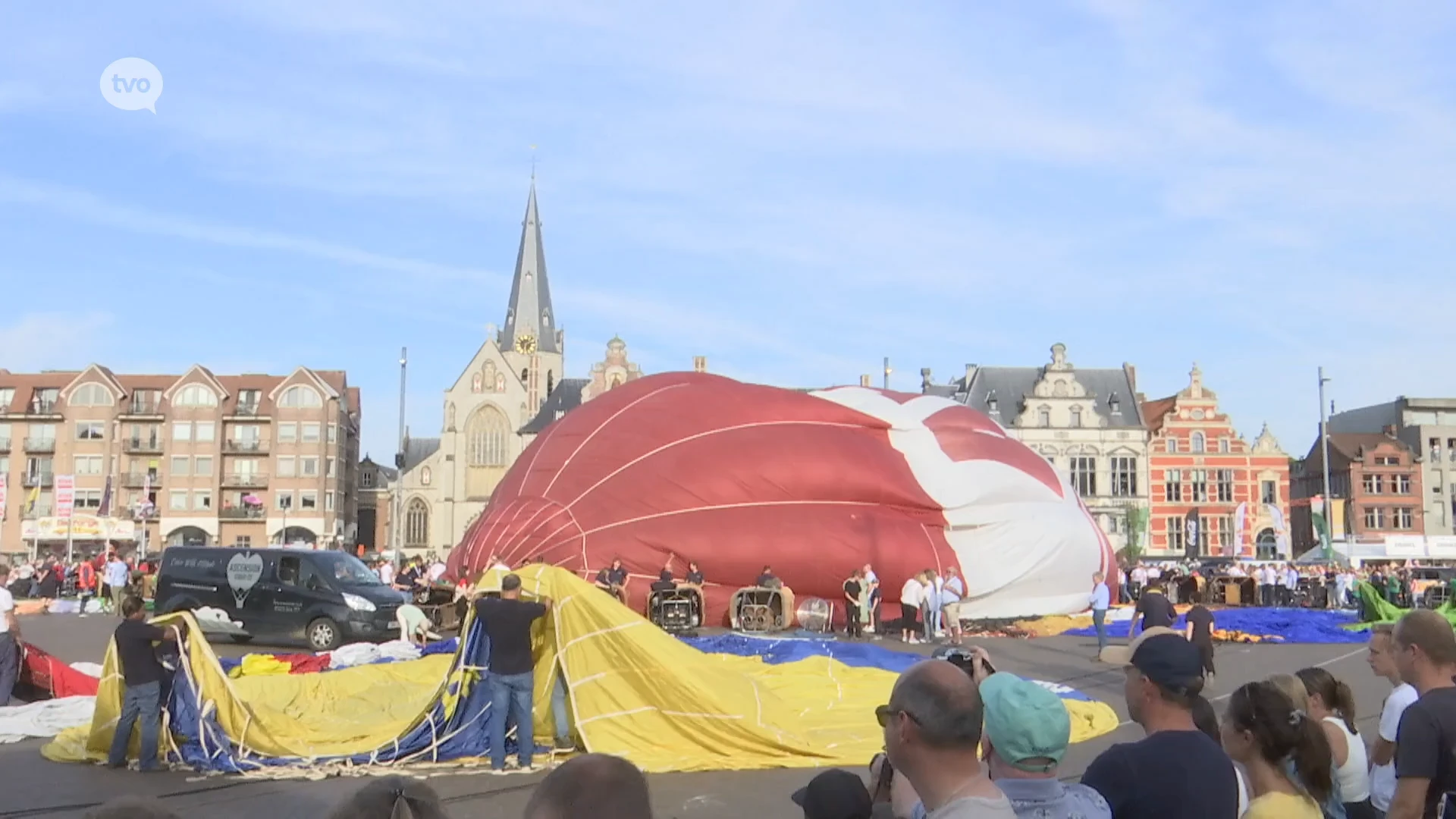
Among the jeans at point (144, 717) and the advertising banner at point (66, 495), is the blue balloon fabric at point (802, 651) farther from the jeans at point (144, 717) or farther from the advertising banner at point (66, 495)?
the advertising banner at point (66, 495)

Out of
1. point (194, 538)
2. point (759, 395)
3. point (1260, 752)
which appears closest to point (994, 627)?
point (759, 395)

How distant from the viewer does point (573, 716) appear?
9297mm

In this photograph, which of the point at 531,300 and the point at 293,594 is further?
the point at 531,300

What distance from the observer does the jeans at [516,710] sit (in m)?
8.77

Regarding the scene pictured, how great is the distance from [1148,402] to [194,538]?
55.1 metres

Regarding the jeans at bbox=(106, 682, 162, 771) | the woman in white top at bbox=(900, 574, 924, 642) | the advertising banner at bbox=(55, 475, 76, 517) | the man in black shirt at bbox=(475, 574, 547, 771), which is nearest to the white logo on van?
the jeans at bbox=(106, 682, 162, 771)

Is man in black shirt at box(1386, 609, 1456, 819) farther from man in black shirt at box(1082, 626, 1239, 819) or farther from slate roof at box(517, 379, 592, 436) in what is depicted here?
slate roof at box(517, 379, 592, 436)

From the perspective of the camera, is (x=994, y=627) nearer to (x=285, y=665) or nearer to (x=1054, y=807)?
(x=285, y=665)

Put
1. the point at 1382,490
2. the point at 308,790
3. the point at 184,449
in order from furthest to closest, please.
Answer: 1. the point at 1382,490
2. the point at 184,449
3. the point at 308,790

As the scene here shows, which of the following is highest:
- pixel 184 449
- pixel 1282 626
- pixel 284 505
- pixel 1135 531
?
pixel 184 449

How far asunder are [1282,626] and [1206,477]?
134 feet

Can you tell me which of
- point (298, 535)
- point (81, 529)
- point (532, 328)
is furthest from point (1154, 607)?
point (532, 328)

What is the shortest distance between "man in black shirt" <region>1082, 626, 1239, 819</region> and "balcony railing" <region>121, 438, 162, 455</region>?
2758 inches

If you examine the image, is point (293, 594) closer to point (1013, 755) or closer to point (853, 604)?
point (853, 604)
